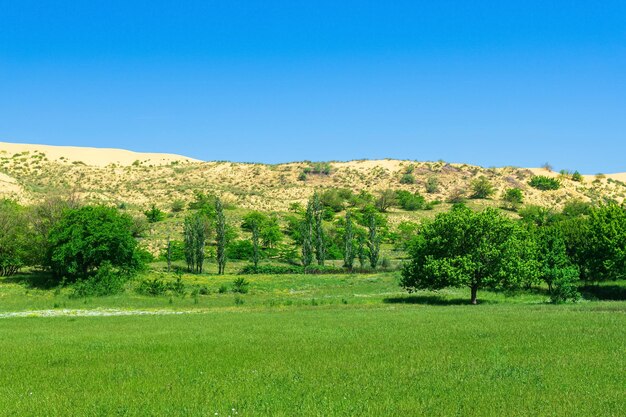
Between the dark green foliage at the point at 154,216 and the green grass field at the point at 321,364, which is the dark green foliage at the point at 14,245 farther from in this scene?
the dark green foliage at the point at 154,216

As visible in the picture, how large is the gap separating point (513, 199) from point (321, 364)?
129 meters

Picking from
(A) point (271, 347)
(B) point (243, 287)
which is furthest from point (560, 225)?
(A) point (271, 347)

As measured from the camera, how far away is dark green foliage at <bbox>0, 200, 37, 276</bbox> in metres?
70.6

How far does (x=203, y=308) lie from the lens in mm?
49344

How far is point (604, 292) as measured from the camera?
6300 centimetres

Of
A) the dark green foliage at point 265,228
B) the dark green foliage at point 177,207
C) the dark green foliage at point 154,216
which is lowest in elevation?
the dark green foliage at point 265,228

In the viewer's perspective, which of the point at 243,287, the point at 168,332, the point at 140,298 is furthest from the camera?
the point at 243,287

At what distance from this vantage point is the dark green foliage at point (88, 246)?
2552 inches

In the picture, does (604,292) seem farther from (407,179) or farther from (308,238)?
(407,179)

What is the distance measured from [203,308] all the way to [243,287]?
14.3 metres

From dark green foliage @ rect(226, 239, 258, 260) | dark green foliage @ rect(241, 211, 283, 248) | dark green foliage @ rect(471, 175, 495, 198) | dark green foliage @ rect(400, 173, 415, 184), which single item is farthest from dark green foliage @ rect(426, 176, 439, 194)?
dark green foliage @ rect(226, 239, 258, 260)

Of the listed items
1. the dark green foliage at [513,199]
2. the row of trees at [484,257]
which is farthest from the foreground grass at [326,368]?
the dark green foliage at [513,199]

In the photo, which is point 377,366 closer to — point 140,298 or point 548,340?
point 548,340

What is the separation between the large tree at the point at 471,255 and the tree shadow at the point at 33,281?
132ft
